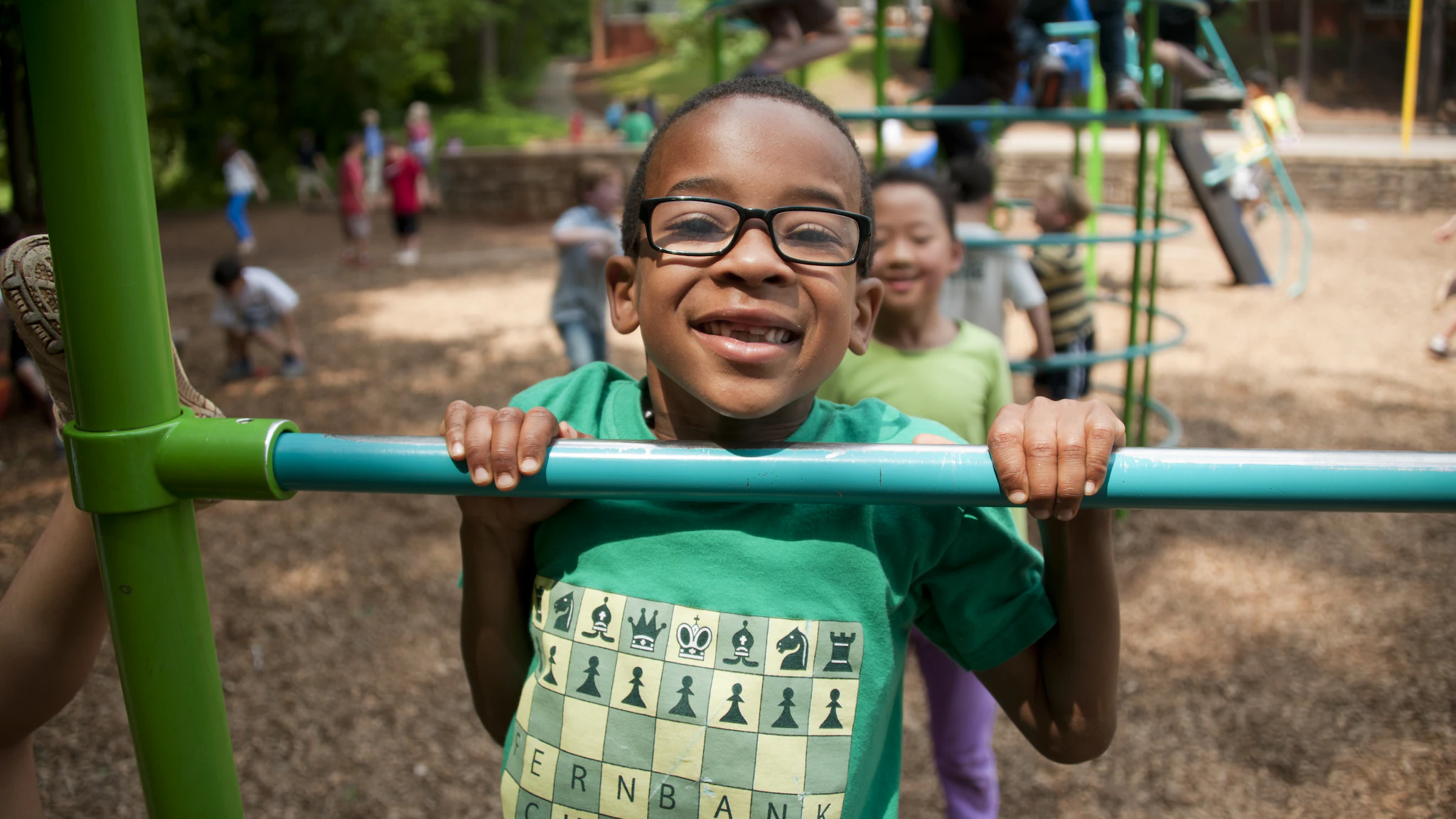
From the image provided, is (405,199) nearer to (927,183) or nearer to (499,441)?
(927,183)

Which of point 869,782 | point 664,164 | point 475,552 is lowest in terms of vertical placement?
point 869,782

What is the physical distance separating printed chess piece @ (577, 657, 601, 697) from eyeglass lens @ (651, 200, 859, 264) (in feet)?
1.37

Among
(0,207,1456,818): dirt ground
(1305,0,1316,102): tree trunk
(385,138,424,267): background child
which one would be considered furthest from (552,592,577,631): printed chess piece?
(1305,0,1316,102): tree trunk

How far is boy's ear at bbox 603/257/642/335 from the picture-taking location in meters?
1.17

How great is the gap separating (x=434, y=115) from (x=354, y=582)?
24.2 meters

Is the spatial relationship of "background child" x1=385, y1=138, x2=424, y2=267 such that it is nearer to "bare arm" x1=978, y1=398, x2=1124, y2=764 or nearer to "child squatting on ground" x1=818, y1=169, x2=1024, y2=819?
"child squatting on ground" x1=818, y1=169, x2=1024, y2=819

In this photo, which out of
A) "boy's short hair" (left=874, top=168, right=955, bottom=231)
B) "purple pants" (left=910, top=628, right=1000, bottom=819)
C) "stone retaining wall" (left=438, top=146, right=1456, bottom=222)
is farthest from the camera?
"stone retaining wall" (left=438, top=146, right=1456, bottom=222)

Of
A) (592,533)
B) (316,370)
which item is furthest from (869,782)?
(316,370)

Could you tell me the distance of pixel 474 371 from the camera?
276 inches

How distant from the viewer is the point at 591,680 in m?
1.06

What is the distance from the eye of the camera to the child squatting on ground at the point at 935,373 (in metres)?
2.12

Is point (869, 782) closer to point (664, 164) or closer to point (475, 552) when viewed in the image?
point (475, 552)

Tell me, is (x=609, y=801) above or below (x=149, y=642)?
below

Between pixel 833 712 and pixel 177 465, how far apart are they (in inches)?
25.7
